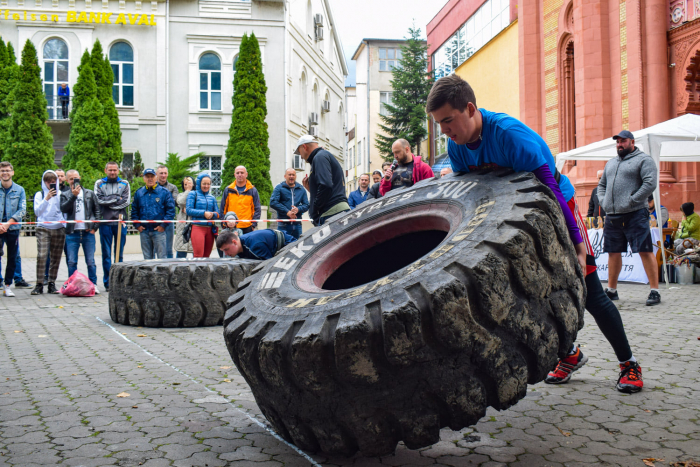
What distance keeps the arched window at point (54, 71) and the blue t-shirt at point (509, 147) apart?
2789 cm

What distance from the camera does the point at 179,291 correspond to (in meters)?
6.07

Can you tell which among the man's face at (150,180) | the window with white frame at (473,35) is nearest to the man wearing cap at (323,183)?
the man's face at (150,180)

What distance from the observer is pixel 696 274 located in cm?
1013

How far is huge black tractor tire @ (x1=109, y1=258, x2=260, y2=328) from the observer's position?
6.04 meters

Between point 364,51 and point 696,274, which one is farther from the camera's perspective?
point 364,51

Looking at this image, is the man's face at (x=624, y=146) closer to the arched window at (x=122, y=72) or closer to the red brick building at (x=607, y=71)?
the red brick building at (x=607, y=71)

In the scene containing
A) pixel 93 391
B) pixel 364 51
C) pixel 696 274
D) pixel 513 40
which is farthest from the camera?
pixel 364 51

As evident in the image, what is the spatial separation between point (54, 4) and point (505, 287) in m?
29.9

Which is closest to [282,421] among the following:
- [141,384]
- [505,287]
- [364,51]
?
[505,287]

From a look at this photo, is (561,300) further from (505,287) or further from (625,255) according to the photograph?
(625,255)

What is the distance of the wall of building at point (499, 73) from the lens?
22.1 m

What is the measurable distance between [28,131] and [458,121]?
79.4 feet

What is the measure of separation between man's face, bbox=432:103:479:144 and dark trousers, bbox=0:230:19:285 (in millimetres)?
8592

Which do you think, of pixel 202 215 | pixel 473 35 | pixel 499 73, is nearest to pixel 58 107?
pixel 473 35
